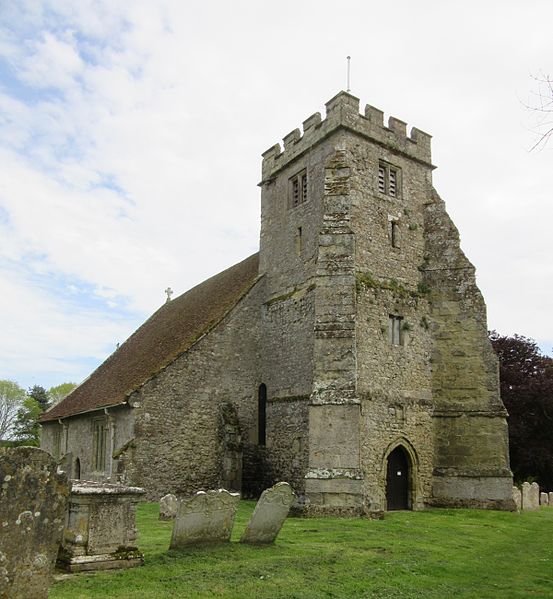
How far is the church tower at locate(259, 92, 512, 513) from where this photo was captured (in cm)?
1692

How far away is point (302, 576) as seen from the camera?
8406 millimetres

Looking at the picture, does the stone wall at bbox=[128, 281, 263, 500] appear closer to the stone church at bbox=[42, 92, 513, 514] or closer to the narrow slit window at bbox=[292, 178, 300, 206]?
the stone church at bbox=[42, 92, 513, 514]

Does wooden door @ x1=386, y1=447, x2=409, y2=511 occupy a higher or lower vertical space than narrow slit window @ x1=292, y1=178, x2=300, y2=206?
lower

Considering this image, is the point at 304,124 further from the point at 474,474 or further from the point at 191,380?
the point at 474,474

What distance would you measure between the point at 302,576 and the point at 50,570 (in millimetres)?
3417

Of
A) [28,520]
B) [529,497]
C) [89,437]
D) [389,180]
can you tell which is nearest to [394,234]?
[389,180]

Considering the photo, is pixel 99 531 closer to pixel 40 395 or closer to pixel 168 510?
pixel 168 510

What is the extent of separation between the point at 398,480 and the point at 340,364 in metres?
4.41

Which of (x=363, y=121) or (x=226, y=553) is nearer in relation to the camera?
(x=226, y=553)

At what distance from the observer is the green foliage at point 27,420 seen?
5925 centimetres

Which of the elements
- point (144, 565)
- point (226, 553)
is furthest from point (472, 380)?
point (144, 565)

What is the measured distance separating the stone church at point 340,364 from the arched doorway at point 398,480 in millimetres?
45

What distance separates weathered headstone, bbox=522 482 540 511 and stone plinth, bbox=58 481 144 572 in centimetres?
1625

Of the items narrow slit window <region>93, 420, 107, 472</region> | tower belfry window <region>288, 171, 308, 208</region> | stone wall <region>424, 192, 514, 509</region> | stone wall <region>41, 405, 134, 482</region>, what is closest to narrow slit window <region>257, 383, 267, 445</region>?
stone wall <region>41, 405, 134, 482</region>
